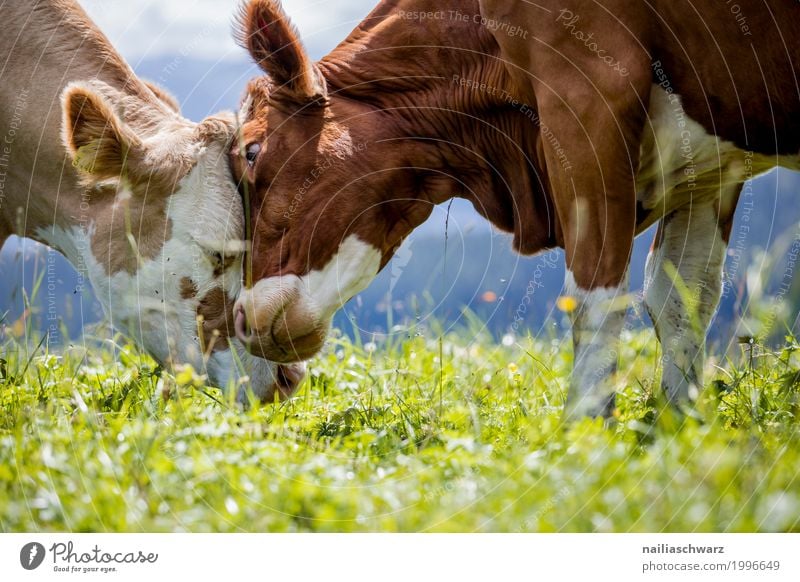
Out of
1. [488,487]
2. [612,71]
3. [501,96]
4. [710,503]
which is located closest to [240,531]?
[488,487]

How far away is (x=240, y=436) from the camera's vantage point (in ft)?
11.0

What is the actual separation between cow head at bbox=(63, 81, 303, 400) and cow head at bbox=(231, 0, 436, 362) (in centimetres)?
16

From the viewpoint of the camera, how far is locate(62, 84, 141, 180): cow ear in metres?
4.30

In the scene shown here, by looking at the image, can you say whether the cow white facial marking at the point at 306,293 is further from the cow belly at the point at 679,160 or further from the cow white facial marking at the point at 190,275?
the cow belly at the point at 679,160

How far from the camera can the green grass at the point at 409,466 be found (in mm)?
2633

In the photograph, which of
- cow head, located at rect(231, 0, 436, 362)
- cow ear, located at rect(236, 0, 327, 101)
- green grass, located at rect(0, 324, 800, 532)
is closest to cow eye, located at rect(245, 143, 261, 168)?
cow head, located at rect(231, 0, 436, 362)

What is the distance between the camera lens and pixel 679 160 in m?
3.72

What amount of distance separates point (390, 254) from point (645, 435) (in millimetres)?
1767

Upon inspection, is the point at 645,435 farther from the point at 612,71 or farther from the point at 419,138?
the point at 419,138
